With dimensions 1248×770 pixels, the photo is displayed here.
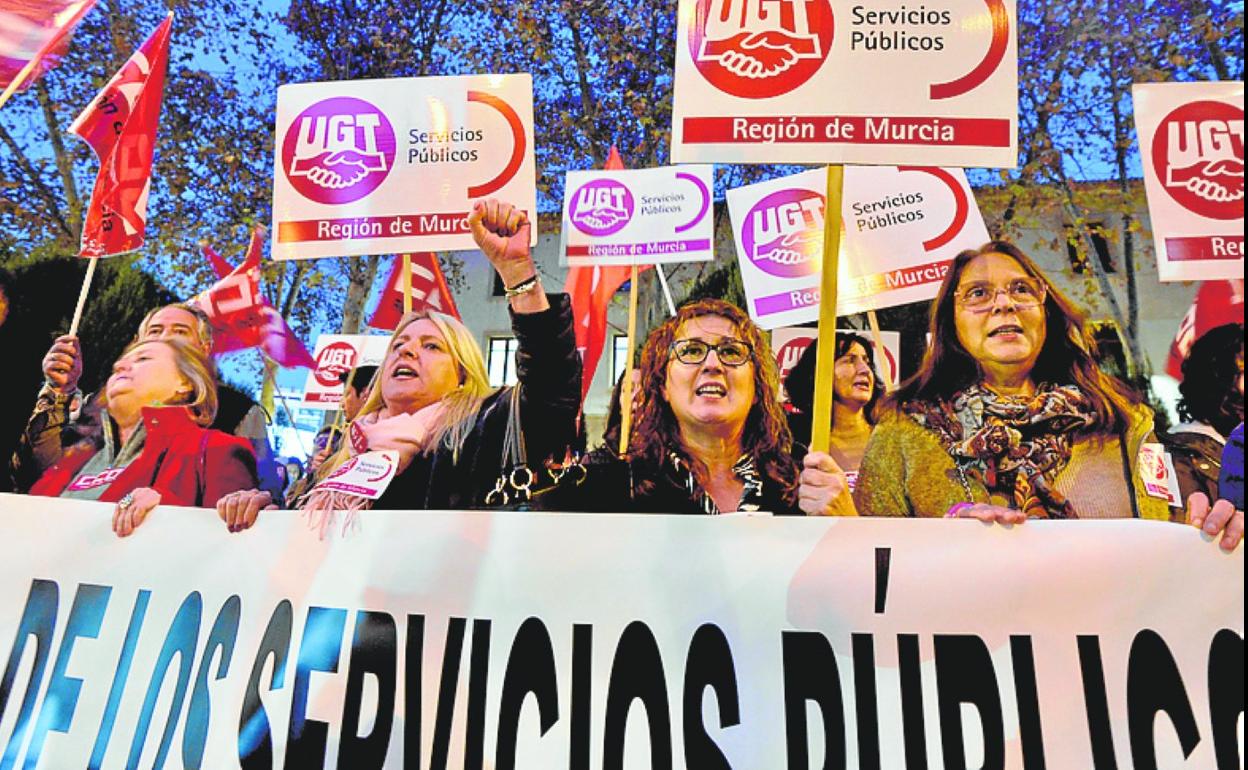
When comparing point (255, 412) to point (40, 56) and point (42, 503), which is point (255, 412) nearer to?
point (40, 56)

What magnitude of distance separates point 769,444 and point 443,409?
3.63ft

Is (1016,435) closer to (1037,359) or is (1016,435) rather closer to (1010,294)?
(1037,359)

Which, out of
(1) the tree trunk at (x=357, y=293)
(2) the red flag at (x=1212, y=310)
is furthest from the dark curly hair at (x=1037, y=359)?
(1) the tree trunk at (x=357, y=293)

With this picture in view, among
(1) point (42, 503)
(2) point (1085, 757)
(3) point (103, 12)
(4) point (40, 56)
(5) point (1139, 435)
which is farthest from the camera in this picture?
(3) point (103, 12)

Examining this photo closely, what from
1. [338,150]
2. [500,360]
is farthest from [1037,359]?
[500,360]

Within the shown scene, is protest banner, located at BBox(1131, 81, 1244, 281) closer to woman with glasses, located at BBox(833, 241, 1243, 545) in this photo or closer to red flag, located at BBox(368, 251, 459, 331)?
woman with glasses, located at BBox(833, 241, 1243, 545)

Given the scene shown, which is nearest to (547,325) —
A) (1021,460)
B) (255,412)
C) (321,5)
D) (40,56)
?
(1021,460)

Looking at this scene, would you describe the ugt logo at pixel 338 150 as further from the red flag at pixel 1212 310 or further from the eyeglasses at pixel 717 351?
the red flag at pixel 1212 310

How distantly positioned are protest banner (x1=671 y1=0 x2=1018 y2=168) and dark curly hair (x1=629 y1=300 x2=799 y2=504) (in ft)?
3.06

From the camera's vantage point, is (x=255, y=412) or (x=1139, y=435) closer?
(x=1139, y=435)

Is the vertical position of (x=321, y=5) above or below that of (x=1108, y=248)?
above

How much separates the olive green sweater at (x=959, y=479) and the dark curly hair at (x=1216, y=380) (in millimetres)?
1390

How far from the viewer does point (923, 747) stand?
148 centimetres

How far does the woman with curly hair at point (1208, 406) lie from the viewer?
276cm
